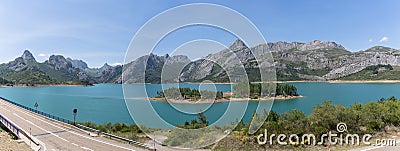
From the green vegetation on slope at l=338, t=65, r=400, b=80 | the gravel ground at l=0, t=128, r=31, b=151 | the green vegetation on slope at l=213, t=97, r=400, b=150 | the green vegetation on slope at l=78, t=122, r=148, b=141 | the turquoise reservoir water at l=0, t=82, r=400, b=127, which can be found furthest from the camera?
the green vegetation on slope at l=338, t=65, r=400, b=80

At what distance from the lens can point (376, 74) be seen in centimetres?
15862

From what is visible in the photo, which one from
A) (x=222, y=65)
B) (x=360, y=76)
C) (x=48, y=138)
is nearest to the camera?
(x=222, y=65)

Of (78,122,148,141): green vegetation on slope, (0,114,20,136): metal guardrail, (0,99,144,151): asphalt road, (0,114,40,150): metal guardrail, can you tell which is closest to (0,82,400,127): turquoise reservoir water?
(78,122,148,141): green vegetation on slope

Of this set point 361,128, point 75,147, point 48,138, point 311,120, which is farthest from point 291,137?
point 48,138

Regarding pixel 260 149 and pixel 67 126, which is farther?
pixel 67 126

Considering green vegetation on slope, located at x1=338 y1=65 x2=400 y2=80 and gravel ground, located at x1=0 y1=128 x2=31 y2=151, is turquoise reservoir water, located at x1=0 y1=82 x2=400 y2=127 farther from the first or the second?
green vegetation on slope, located at x1=338 y1=65 x2=400 y2=80

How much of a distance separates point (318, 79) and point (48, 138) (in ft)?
620

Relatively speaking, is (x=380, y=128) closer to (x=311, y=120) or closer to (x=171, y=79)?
(x=311, y=120)

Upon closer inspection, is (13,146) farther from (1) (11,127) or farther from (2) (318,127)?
(2) (318,127)

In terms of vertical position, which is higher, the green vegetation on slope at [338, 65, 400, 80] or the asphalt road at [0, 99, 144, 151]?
the green vegetation on slope at [338, 65, 400, 80]

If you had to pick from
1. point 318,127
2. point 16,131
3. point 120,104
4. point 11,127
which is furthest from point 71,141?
point 120,104

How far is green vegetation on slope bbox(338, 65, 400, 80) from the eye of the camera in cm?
14812

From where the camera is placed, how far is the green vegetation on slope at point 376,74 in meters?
148

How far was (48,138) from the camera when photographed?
605 inches
